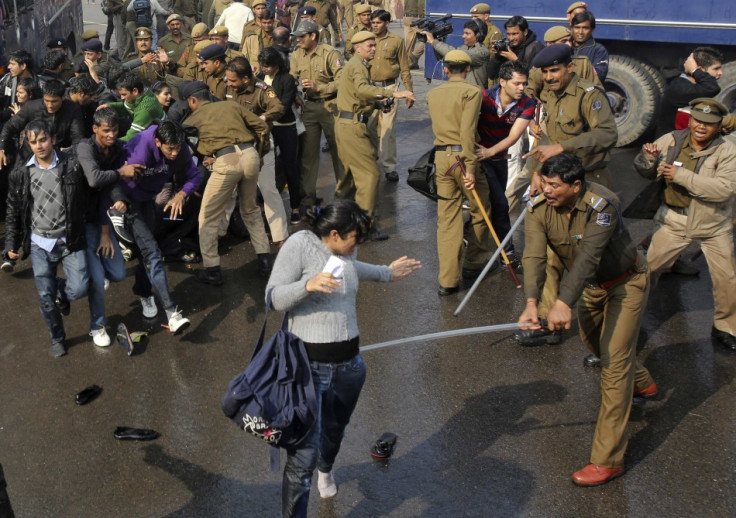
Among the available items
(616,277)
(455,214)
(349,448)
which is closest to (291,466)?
(349,448)

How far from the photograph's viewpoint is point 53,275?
20.9 ft

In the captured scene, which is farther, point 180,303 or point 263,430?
point 180,303

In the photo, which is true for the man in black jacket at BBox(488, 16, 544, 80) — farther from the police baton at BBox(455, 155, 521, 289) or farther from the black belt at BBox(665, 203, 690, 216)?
the black belt at BBox(665, 203, 690, 216)

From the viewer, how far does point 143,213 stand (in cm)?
677

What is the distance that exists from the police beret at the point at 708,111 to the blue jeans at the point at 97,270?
14.5 ft

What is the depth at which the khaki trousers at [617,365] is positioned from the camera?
187 inches

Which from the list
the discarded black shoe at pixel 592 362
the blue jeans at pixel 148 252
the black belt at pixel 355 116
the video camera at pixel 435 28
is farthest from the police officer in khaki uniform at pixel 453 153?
the video camera at pixel 435 28

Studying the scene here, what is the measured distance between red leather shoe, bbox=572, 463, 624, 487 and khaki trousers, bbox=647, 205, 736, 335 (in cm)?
204

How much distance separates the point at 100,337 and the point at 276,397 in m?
3.01

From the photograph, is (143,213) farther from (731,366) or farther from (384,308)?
(731,366)

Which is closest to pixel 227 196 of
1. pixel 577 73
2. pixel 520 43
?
pixel 577 73

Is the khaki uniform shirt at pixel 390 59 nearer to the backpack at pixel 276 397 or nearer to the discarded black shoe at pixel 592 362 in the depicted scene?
the discarded black shoe at pixel 592 362

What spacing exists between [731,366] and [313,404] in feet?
11.2

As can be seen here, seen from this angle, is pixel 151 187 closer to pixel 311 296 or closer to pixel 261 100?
pixel 261 100
